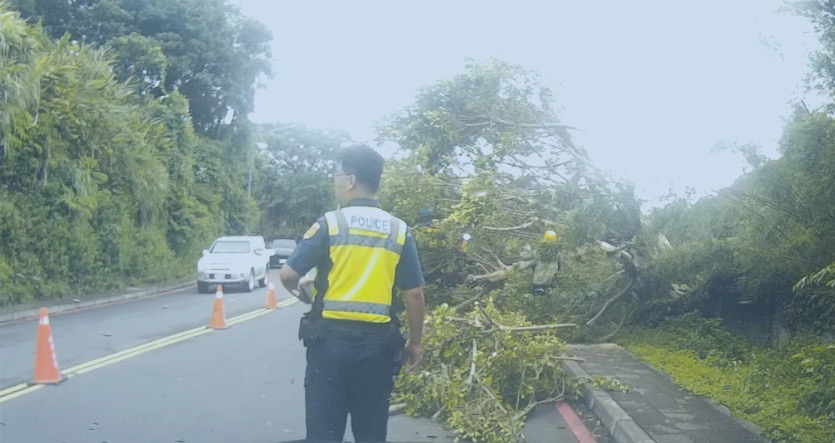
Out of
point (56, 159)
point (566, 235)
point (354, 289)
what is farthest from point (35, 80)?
point (354, 289)

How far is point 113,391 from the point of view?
906 cm

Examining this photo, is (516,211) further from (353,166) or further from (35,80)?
(35,80)

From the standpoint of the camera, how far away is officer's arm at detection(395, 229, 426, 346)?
4332mm

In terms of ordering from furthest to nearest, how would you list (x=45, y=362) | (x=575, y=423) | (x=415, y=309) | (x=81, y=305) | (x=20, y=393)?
(x=81, y=305)
(x=45, y=362)
(x=20, y=393)
(x=575, y=423)
(x=415, y=309)

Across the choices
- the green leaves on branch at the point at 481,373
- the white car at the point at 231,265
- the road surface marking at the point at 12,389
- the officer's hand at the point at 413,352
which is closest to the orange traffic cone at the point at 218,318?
the road surface marking at the point at 12,389

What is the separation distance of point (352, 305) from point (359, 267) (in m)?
0.18

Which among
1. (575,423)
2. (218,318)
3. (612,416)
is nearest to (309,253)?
(612,416)

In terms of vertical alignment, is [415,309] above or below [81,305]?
above

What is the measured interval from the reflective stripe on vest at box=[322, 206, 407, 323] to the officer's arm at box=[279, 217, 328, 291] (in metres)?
0.04

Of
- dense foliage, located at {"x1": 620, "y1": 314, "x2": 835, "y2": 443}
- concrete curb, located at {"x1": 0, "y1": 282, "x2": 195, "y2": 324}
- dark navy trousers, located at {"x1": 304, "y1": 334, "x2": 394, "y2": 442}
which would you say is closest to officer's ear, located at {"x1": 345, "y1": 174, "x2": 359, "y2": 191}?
dark navy trousers, located at {"x1": 304, "y1": 334, "x2": 394, "y2": 442}

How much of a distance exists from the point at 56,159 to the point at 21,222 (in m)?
1.92

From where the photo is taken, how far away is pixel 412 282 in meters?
4.38

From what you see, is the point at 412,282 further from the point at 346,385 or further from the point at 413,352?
the point at 346,385

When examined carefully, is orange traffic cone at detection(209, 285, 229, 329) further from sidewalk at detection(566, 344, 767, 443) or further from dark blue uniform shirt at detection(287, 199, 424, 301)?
dark blue uniform shirt at detection(287, 199, 424, 301)
